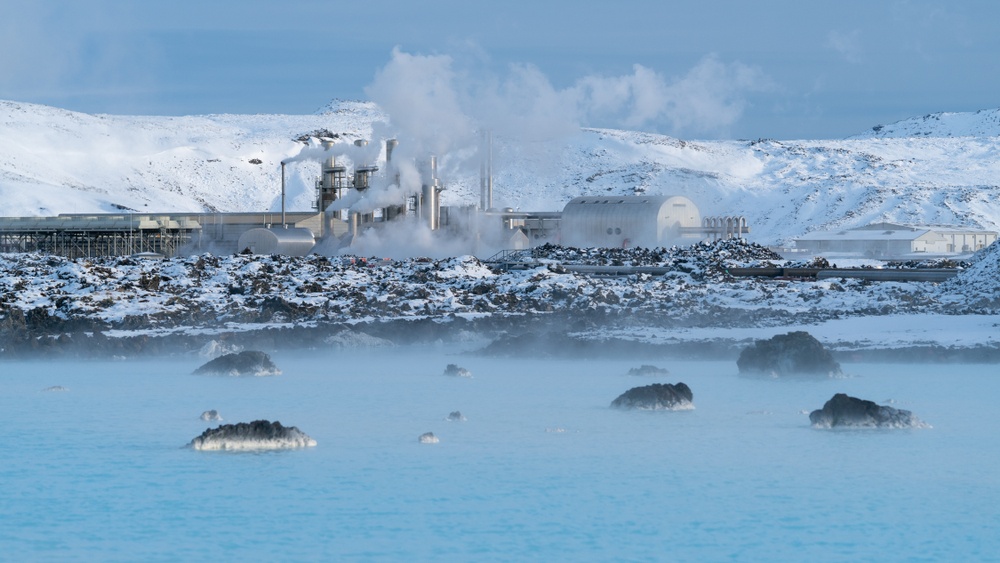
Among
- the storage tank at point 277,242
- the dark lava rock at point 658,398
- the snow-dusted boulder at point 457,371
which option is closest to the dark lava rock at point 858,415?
the dark lava rock at point 658,398

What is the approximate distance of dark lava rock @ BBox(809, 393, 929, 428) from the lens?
691 inches

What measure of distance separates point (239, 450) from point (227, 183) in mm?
157850

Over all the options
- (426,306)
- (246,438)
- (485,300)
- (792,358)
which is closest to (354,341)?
(426,306)

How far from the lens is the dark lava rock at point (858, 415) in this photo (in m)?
17.5

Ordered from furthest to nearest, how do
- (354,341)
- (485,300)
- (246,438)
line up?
(485,300)
(354,341)
(246,438)

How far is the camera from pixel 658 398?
64.3 ft

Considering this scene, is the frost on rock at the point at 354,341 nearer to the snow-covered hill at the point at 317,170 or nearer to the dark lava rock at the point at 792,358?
the dark lava rock at the point at 792,358

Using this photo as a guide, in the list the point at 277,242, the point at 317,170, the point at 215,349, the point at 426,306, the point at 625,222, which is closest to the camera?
the point at 215,349

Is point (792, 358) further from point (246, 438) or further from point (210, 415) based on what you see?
point (246, 438)

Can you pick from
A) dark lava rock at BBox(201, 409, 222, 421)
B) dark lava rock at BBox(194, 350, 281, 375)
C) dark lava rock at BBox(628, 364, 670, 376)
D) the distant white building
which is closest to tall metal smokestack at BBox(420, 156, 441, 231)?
the distant white building

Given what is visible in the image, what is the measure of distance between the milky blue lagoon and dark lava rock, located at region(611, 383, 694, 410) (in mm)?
269

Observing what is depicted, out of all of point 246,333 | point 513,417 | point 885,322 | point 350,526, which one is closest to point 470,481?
point 350,526

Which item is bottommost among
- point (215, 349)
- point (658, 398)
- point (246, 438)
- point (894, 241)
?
point (246, 438)

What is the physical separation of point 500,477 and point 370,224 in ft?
180
